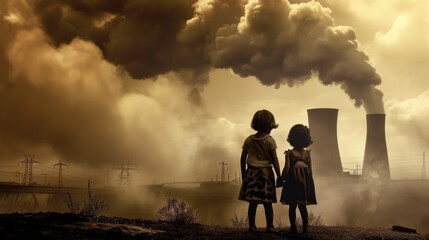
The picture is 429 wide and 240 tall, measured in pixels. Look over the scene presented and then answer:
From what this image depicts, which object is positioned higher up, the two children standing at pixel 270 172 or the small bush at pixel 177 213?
the two children standing at pixel 270 172

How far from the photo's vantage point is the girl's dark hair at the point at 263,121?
24.9 feet

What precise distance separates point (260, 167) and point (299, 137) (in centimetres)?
83

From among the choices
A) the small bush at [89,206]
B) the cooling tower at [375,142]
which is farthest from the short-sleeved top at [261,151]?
the cooling tower at [375,142]

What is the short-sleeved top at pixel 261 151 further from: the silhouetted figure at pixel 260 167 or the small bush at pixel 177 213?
the small bush at pixel 177 213

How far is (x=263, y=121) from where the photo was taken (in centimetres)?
759

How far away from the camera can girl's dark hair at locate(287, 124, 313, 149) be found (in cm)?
784

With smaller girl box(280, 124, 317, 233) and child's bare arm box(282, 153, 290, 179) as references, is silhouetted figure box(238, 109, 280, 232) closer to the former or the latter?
child's bare arm box(282, 153, 290, 179)

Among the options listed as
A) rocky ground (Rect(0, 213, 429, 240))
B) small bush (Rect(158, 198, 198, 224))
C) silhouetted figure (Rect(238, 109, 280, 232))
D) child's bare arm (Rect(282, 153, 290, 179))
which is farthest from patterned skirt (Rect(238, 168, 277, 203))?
small bush (Rect(158, 198, 198, 224))

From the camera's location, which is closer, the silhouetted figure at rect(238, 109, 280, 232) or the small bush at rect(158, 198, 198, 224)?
the silhouetted figure at rect(238, 109, 280, 232)

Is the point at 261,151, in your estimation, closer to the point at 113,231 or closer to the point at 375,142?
the point at 113,231

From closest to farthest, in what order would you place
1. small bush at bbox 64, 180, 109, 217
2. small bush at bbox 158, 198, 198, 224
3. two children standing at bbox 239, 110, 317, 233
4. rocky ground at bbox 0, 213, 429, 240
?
rocky ground at bbox 0, 213, 429, 240 → two children standing at bbox 239, 110, 317, 233 → small bush at bbox 158, 198, 198, 224 → small bush at bbox 64, 180, 109, 217

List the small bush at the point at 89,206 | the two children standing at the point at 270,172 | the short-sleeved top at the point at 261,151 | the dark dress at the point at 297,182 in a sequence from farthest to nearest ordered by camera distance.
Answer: the small bush at the point at 89,206
the dark dress at the point at 297,182
the short-sleeved top at the point at 261,151
the two children standing at the point at 270,172

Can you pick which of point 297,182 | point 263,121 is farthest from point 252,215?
point 263,121

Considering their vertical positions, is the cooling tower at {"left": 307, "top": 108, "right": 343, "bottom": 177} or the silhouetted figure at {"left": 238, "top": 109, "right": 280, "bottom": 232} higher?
the cooling tower at {"left": 307, "top": 108, "right": 343, "bottom": 177}
